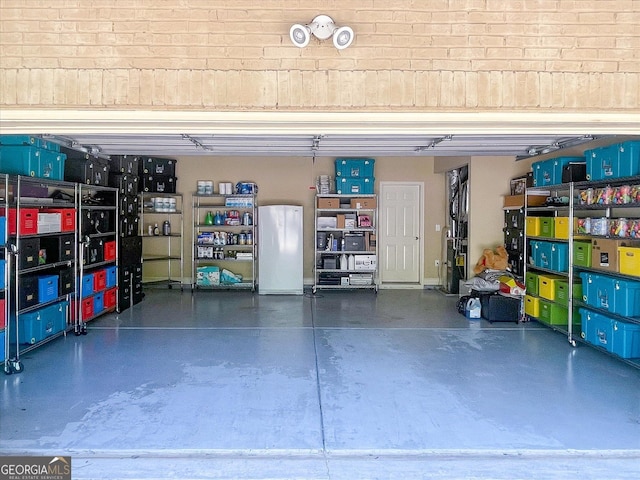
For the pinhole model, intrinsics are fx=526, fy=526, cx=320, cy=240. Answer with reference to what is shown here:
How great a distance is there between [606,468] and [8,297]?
5.09 metres

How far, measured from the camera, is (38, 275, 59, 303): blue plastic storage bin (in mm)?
5734

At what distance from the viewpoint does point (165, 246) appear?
10.9 meters

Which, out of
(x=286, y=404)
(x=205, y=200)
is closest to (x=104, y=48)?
(x=286, y=404)

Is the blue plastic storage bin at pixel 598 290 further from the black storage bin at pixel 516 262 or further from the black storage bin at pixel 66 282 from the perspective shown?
the black storage bin at pixel 66 282

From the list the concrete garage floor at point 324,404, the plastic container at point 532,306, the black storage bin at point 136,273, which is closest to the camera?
the concrete garage floor at point 324,404

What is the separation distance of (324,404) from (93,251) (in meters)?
4.36

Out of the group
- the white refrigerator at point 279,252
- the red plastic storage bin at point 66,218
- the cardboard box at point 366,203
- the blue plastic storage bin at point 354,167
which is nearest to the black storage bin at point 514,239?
the cardboard box at point 366,203

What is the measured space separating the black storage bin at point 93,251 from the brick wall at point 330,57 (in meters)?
4.10

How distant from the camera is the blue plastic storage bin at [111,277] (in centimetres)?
753

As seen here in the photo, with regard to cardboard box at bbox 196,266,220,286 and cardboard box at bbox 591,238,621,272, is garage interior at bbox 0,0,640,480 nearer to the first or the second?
cardboard box at bbox 591,238,621,272

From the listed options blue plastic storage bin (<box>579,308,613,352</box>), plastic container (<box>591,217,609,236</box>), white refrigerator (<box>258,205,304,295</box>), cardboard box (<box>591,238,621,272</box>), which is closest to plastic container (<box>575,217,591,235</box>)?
plastic container (<box>591,217,609,236</box>)

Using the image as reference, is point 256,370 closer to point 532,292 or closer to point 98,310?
point 98,310

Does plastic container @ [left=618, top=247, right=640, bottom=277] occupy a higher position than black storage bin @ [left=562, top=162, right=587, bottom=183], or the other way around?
black storage bin @ [left=562, top=162, right=587, bottom=183]

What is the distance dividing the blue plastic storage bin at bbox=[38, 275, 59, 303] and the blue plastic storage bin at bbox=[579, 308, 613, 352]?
6.01 meters
